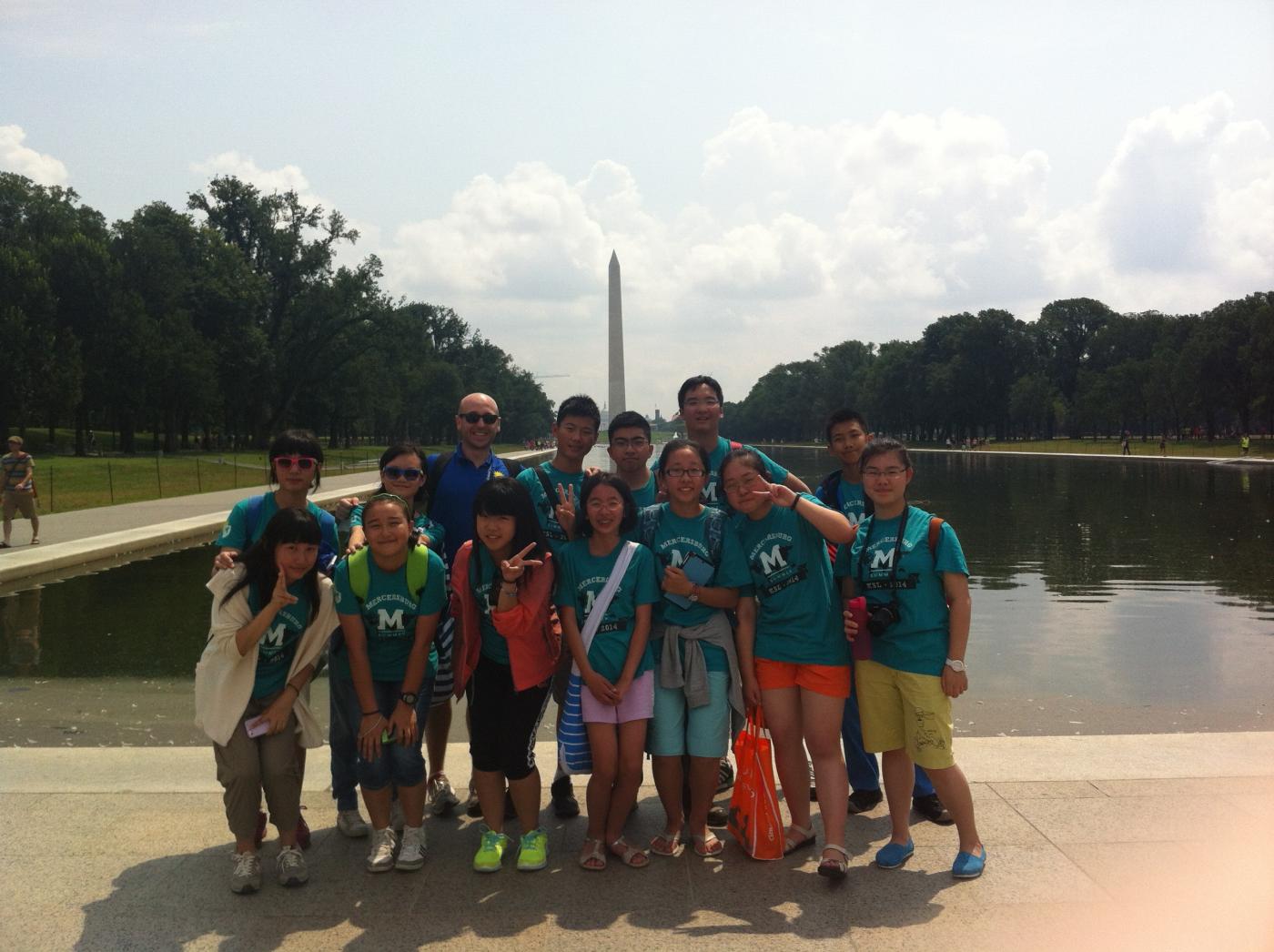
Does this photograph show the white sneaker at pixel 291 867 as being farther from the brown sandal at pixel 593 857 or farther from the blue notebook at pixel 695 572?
the blue notebook at pixel 695 572

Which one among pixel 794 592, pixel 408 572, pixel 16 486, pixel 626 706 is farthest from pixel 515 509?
pixel 16 486

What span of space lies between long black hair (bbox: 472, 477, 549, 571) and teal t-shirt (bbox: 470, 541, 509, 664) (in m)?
0.11

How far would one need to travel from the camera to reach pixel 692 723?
13.7 ft

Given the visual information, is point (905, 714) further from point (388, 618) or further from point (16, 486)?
point (16, 486)

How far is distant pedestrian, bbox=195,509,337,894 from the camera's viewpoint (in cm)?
392

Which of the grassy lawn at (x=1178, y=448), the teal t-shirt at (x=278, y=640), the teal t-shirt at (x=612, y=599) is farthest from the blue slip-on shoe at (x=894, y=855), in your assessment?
the grassy lawn at (x=1178, y=448)

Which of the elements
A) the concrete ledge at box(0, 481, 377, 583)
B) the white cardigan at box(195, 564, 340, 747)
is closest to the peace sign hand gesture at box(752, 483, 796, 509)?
the white cardigan at box(195, 564, 340, 747)

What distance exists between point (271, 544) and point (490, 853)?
1.53 metres

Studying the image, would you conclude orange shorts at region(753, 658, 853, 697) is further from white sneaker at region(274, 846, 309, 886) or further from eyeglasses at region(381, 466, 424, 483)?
white sneaker at region(274, 846, 309, 886)

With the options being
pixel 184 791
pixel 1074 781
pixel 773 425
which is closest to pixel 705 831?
pixel 1074 781

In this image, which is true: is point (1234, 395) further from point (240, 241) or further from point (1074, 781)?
point (1074, 781)

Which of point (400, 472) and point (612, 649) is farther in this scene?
point (400, 472)

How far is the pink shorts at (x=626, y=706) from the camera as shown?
4.09 m

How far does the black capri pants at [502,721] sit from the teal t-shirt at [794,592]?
0.98 metres
